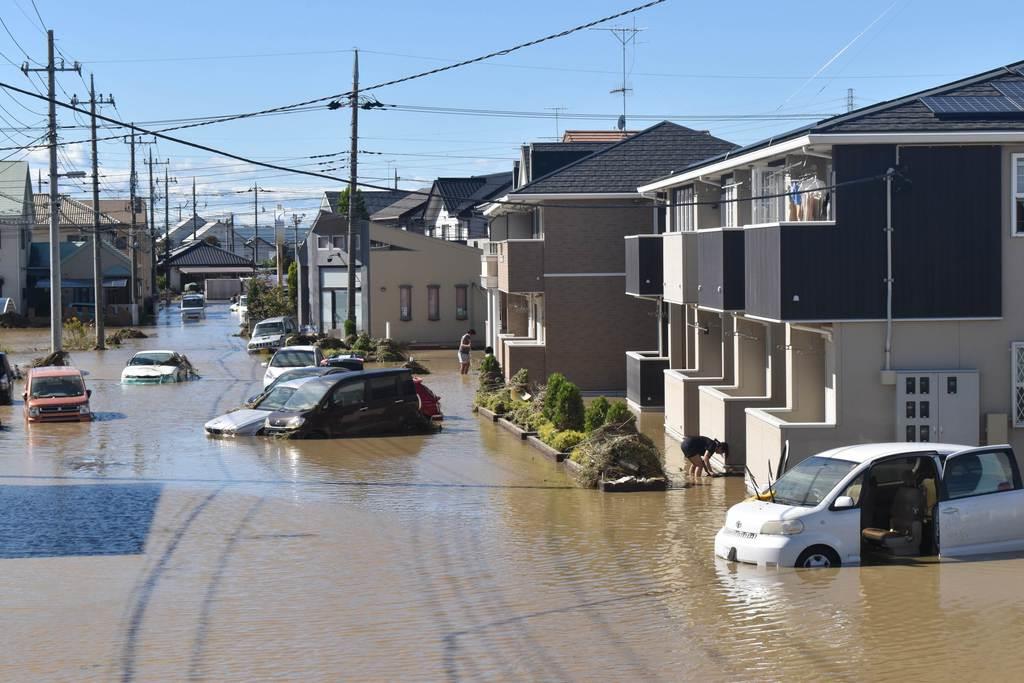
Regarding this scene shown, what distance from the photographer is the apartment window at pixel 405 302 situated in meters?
61.0

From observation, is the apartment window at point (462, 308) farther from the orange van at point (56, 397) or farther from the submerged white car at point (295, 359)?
the orange van at point (56, 397)

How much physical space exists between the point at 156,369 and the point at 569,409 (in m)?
21.6

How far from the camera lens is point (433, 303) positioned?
202 ft

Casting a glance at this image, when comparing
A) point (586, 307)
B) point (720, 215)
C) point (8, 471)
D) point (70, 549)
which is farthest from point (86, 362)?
point (70, 549)

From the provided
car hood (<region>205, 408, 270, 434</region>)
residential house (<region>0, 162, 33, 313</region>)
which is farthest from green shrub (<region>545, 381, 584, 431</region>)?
residential house (<region>0, 162, 33, 313</region>)

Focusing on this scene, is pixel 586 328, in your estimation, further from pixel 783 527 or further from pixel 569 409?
pixel 783 527

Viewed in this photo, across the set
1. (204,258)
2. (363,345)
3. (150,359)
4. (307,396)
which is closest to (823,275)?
(307,396)

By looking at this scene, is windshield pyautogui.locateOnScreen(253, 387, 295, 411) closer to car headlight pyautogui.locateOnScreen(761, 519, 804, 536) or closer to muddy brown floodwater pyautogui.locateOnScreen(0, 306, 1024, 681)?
muddy brown floodwater pyautogui.locateOnScreen(0, 306, 1024, 681)

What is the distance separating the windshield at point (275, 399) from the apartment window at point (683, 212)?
9811 millimetres

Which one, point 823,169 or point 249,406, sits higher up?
point 823,169

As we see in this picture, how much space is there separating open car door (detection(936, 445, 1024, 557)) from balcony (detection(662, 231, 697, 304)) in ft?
36.4

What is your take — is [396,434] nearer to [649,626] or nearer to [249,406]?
[249,406]

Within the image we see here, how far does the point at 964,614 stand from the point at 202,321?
79238 millimetres

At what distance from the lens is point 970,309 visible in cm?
2019
